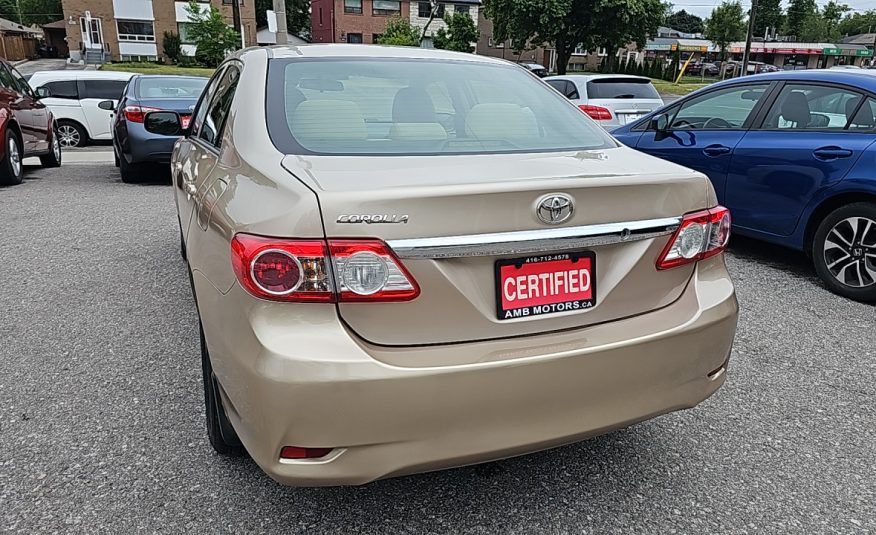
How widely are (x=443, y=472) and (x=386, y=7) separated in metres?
52.0

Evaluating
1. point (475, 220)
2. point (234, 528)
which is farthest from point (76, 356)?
point (475, 220)

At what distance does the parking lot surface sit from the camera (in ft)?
7.60

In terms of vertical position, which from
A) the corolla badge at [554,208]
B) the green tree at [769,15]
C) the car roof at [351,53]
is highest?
the green tree at [769,15]

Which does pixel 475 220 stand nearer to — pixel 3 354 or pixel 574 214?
pixel 574 214

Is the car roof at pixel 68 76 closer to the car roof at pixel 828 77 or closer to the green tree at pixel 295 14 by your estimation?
the car roof at pixel 828 77

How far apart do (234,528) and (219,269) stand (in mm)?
879

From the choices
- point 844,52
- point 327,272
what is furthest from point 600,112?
point 844,52

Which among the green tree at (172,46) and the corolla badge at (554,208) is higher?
the green tree at (172,46)

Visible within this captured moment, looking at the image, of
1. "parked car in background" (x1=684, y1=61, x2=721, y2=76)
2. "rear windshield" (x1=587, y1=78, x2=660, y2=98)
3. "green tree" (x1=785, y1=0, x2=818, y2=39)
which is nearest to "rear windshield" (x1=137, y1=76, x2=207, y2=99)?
"rear windshield" (x1=587, y1=78, x2=660, y2=98)

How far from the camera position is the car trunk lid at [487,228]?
6.01 feet

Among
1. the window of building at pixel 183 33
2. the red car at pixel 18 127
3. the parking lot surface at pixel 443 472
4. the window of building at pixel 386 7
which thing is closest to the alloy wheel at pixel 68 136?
the red car at pixel 18 127

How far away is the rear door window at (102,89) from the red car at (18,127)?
11.2 feet

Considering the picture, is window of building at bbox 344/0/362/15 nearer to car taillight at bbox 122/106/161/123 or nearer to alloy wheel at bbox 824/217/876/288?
car taillight at bbox 122/106/161/123

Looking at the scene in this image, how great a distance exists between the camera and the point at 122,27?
42875 mm
